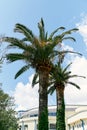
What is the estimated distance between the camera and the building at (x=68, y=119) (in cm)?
6384

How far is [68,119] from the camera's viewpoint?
79000 mm

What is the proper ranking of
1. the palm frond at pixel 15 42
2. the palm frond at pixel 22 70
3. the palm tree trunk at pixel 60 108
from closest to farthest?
the palm frond at pixel 15 42 < the palm frond at pixel 22 70 < the palm tree trunk at pixel 60 108

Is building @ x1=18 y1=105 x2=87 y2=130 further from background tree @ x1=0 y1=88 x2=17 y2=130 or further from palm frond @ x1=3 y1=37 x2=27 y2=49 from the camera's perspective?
palm frond @ x1=3 y1=37 x2=27 y2=49

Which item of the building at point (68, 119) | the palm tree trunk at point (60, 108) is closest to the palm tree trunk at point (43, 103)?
the palm tree trunk at point (60, 108)

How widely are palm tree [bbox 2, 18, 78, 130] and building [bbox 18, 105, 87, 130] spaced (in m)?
29.8

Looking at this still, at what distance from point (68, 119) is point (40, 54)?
48198 millimetres

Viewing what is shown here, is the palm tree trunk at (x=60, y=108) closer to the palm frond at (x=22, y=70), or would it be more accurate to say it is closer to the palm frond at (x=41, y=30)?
the palm frond at (x=22, y=70)

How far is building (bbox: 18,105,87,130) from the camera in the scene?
63.8 meters

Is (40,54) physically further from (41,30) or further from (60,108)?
(60,108)

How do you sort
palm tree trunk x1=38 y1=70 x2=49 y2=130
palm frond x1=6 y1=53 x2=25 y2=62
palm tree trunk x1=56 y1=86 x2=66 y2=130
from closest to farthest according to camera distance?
palm tree trunk x1=38 y1=70 x2=49 y2=130 < palm frond x1=6 y1=53 x2=25 y2=62 < palm tree trunk x1=56 y1=86 x2=66 y2=130

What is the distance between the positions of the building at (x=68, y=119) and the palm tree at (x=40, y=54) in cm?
2980

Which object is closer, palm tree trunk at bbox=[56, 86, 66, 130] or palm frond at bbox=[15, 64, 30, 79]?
palm frond at bbox=[15, 64, 30, 79]

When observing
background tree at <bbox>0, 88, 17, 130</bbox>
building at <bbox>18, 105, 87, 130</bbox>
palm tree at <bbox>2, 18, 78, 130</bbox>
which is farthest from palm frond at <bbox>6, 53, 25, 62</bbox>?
building at <bbox>18, 105, 87, 130</bbox>

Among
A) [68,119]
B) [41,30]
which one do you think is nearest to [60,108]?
[41,30]
